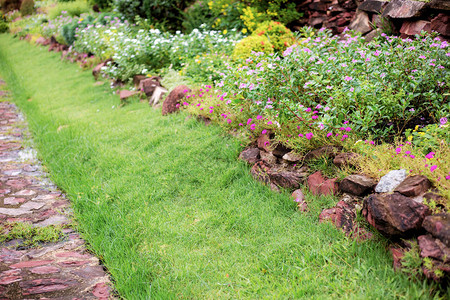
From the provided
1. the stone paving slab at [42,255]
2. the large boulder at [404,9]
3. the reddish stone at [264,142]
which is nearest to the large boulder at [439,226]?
the reddish stone at [264,142]

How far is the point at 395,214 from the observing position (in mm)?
2326

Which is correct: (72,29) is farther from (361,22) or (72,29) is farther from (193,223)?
(193,223)

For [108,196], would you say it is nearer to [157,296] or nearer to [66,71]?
[157,296]

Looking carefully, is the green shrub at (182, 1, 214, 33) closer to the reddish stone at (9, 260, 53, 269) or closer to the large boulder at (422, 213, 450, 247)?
the reddish stone at (9, 260, 53, 269)

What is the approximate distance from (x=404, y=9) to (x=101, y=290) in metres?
5.21

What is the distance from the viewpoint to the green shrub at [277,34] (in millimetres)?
7156

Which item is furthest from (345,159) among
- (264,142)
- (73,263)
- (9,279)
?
(9,279)

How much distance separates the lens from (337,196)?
3076mm

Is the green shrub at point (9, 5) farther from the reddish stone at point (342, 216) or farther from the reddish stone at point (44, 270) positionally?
the reddish stone at point (342, 216)

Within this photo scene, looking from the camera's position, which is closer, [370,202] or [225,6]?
[370,202]

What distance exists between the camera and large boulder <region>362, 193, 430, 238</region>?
2.26 m

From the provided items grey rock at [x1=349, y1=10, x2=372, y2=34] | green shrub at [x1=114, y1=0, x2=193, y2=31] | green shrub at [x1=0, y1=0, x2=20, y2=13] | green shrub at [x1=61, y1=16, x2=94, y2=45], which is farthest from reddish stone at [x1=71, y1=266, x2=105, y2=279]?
green shrub at [x1=0, y1=0, x2=20, y2=13]

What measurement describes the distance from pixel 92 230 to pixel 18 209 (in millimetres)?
1132

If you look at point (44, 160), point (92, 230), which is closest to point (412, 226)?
point (92, 230)
